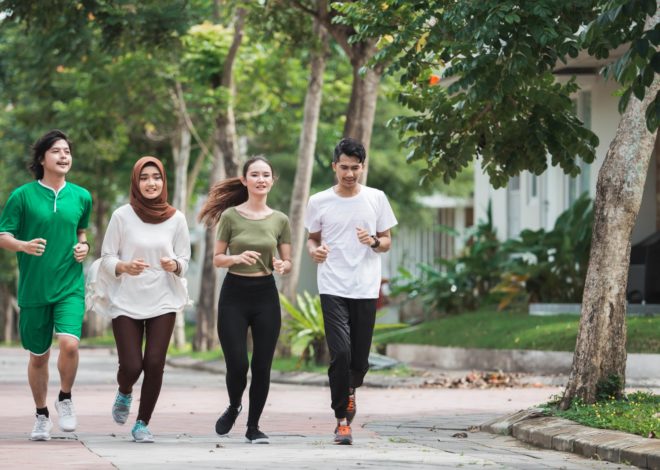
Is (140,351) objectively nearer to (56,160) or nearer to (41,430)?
(41,430)

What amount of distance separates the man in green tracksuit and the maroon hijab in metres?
0.44

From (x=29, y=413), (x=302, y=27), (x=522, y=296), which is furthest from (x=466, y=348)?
(x=29, y=413)

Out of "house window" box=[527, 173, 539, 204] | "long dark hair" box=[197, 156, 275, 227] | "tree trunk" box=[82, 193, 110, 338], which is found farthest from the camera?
"tree trunk" box=[82, 193, 110, 338]

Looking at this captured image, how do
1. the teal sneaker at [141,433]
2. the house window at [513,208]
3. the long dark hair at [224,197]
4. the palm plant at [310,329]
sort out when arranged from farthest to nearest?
the house window at [513,208], the palm plant at [310,329], the long dark hair at [224,197], the teal sneaker at [141,433]

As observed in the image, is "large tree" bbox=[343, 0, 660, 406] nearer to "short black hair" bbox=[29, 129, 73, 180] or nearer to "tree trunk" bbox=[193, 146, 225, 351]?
"short black hair" bbox=[29, 129, 73, 180]

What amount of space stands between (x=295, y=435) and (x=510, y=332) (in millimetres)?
9370

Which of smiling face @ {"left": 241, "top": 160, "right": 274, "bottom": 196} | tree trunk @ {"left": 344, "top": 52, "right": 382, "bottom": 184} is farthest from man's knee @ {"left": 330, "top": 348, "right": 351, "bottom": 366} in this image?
→ tree trunk @ {"left": 344, "top": 52, "right": 382, "bottom": 184}

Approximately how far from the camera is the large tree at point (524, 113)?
11273mm

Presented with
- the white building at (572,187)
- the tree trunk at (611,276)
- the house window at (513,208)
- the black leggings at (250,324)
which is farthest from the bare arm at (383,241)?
the house window at (513,208)

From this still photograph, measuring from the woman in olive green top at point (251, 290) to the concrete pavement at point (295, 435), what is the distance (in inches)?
14.8

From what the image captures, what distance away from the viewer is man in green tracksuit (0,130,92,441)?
417 inches

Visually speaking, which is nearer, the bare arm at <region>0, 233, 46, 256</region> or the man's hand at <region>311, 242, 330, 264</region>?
the bare arm at <region>0, 233, 46, 256</region>

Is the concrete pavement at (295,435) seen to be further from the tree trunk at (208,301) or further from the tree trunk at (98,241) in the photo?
the tree trunk at (98,241)

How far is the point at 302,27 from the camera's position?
21.5 m
